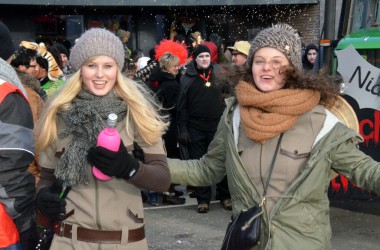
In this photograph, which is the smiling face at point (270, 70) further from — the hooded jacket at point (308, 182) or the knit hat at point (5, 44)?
the knit hat at point (5, 44)

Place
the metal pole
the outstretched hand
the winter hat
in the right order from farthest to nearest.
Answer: the metal pole, the winter hat, the outstretched hand

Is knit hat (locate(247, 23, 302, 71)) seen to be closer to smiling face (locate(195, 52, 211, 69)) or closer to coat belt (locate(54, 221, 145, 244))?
coat belt (locate(54, 221, 145, 244))

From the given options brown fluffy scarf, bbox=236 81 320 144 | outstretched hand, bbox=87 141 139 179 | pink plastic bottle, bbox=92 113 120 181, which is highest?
brown fluffy scarf, bbox=236 81 320 144

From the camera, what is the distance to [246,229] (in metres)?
2.86

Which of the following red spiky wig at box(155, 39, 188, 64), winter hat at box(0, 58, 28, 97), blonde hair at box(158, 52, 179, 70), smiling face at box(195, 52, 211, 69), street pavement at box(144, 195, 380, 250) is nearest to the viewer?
winter hat at box(0, 58, 28, 97)

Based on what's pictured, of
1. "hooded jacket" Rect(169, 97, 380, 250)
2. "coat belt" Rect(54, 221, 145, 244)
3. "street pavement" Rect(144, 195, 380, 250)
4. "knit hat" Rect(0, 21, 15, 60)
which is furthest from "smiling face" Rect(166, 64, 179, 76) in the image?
"coat belt" Rect(54, 221, 145, 244)

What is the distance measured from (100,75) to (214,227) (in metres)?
4.16

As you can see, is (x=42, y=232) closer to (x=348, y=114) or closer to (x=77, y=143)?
(x=77, y=143)

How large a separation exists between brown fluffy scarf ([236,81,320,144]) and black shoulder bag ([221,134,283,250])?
0.13 meters

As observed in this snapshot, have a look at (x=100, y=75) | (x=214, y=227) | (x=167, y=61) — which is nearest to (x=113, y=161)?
(x=100, y=75)

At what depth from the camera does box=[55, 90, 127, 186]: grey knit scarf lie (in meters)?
3.03

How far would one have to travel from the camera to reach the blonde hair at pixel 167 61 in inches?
335

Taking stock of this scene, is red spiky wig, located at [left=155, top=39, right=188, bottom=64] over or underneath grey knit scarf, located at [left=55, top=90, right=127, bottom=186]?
over

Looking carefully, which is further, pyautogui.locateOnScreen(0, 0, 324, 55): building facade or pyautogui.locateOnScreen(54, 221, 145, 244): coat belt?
pyautogui.locateOnScreen(0, 0, 324, 55): building facade
